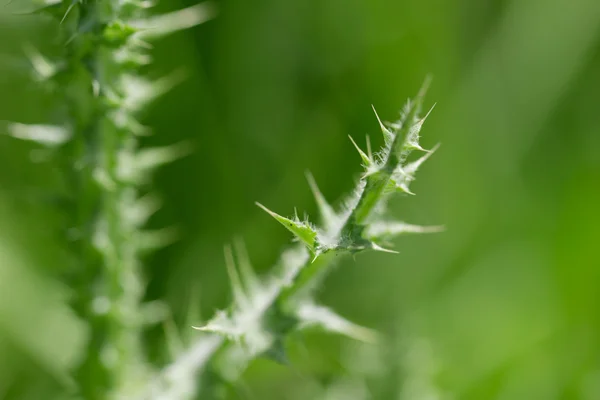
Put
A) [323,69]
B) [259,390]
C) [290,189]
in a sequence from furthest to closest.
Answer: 1. [323,69]
2. [290,189]
3. [259,390]

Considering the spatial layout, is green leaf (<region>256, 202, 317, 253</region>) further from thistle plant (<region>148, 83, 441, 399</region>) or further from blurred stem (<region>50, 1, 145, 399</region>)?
blurred stem (<region>50, 1, 145, 399</region>)

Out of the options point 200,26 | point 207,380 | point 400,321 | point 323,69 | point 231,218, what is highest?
point 200,26

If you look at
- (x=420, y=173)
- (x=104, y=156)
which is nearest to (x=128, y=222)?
(x=104, y=156)

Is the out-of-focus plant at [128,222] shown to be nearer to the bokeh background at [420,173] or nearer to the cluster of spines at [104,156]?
the cluster of spines at [104,156]

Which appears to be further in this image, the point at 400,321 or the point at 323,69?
the point at 323,69

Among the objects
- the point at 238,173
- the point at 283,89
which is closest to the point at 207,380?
the point at 238,173

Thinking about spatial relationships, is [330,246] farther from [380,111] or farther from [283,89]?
[283,89]

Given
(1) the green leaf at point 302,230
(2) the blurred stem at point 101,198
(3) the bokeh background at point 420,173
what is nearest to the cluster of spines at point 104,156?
(2) the blurred stem at point 101,198
